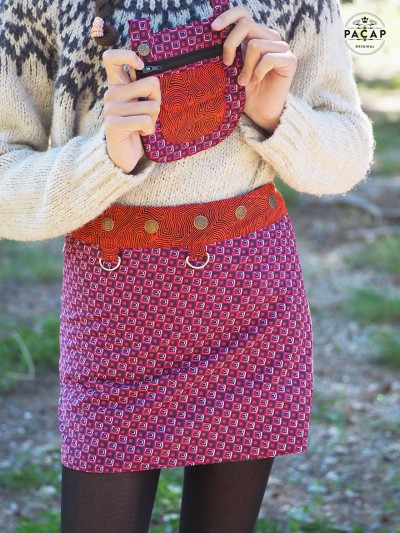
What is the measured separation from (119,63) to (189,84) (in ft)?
0.48

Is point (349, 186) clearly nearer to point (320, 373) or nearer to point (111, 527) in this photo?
point (111, 527)

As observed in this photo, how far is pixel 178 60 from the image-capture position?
1507mm

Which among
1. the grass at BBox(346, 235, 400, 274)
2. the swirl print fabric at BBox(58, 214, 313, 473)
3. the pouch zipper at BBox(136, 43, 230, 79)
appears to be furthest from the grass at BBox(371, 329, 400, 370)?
the pouch zipper at BBox(136, 43, 230, 79)

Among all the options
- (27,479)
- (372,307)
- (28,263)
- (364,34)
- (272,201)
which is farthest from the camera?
(28,263)

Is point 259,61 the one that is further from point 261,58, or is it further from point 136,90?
point 136,90

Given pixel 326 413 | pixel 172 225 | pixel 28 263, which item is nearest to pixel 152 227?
pixel 172 225

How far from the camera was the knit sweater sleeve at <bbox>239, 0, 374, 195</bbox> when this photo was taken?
1.64m

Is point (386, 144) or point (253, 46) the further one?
point (386, 144)

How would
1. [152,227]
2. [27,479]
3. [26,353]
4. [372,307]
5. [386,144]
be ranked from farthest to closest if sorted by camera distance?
[386,144] → [372,307] → [26,353] → [27,479] → [152,227]

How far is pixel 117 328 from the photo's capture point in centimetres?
159

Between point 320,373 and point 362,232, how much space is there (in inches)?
81.7

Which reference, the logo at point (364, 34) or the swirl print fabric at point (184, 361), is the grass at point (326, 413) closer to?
the logo at point (364, 34)

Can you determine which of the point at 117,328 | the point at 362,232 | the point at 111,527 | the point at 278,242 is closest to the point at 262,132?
the point at 278,242

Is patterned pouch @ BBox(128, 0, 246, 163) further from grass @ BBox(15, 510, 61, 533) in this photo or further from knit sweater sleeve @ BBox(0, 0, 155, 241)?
A: grass @ BBox(15, 510, 61, 533)
